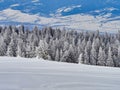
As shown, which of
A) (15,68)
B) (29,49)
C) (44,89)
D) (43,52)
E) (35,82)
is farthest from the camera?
(29,49)

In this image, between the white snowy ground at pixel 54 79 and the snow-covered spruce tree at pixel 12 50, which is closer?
the white snowy ground at pixel 54 79

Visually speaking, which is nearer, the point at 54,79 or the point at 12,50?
the point at 54,79

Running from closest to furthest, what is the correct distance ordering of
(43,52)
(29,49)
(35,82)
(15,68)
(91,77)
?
(35,82), (91,77), (15,68), (43,52), (29,49)

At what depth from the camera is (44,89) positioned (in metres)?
10.4

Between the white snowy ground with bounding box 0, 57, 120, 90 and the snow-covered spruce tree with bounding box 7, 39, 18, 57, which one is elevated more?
the white snowy ground with bounding box 0, 57, 120, 90

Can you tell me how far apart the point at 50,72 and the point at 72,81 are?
1.69m

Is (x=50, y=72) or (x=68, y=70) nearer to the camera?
(x=50, y=72)

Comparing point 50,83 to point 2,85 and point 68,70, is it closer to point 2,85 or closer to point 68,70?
point 2,85

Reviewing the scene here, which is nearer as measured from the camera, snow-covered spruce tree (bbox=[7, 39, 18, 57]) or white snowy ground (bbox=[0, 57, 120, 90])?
white snowy ground (bbox=[0, 57, 120, 90])

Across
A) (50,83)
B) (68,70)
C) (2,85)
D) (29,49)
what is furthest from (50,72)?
(29,49)

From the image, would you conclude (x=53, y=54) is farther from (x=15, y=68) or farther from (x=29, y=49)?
(x=15, y=68)

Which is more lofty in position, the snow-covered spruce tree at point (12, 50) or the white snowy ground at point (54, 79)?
the white snowy ground at point (54, 79)

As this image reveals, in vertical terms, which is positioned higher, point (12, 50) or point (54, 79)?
point (54, 79)

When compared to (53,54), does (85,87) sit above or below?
above
